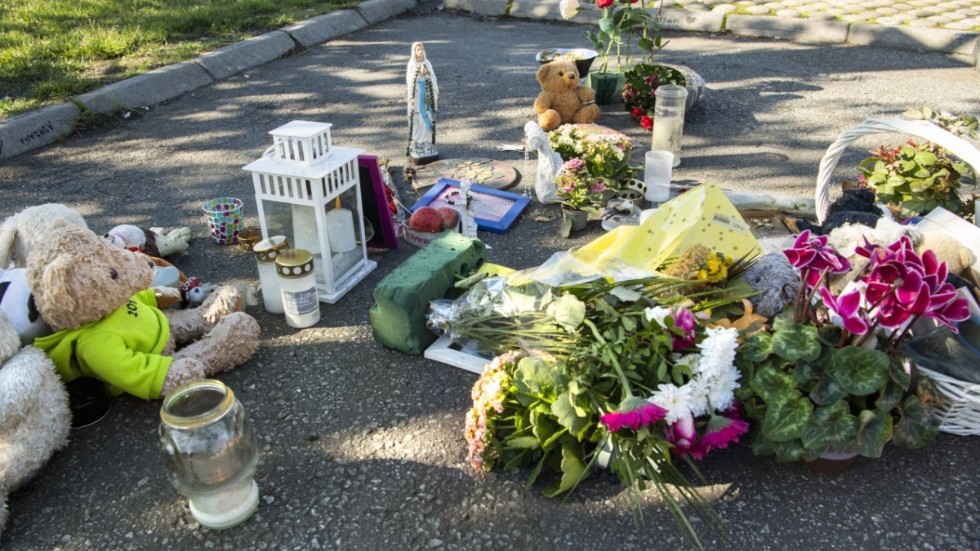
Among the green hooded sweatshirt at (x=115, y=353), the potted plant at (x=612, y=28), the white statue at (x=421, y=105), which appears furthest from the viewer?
the potted plant at (x=612, y=28)

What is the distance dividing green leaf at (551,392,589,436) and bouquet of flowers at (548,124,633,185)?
2.02 m

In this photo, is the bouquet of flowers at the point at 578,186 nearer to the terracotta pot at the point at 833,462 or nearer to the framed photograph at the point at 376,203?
the framed photograph at the point at 376,203

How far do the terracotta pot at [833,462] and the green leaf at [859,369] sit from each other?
0.28m

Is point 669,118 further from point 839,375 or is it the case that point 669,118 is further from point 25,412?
point 25,412

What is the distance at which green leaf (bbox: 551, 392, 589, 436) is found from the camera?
2203 millimetres

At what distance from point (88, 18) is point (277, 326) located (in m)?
5.76

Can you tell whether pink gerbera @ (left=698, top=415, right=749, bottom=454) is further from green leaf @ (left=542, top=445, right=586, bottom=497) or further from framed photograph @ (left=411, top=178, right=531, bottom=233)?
framed photograph @ (left=411, top=178, right=531, bottom=233)

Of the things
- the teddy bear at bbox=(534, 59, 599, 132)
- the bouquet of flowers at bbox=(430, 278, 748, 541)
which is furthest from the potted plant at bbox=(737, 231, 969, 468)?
the teddy bear at bbox=(534, 59, 599, 132)

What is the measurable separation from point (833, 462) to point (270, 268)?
91.3 inches

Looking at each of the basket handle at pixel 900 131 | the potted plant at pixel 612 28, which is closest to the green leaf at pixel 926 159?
the basket handle at pixel 900 131

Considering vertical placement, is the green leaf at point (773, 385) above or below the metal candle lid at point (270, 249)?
below

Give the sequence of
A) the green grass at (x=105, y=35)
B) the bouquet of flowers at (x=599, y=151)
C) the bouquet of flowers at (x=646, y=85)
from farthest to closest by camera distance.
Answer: the green grass at (x=105, y=35) < the bouquet of flowers at (x=646, y=85) < the bouquet of flowers at (x=599, y=151)

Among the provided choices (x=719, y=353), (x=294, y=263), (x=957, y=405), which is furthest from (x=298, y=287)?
(x=957, y=405)

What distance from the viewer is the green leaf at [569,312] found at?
2.45m
